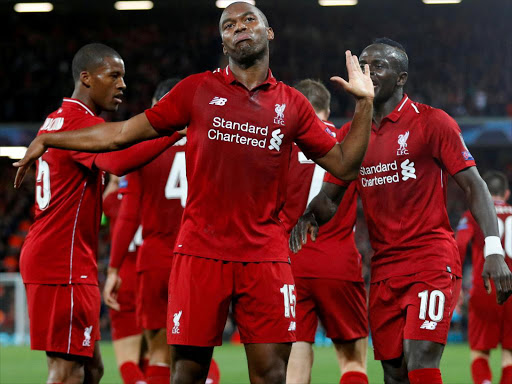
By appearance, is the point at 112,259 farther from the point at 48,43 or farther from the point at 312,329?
the point at 48,43

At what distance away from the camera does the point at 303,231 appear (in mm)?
4758

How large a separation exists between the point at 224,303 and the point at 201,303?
0.11m

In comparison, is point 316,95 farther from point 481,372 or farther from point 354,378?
point 481,372

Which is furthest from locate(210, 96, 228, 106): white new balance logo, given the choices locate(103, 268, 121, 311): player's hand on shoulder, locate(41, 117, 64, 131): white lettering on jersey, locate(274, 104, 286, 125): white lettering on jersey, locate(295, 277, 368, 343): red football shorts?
locate(103, 268, 121, 311): player's hand on shoulder

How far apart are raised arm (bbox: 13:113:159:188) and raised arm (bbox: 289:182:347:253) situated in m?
1.08

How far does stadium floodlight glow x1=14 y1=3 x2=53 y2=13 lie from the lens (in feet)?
78.6

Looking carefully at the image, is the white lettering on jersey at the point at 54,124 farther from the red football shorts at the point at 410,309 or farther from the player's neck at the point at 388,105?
the red football shorts at the point at 410,309

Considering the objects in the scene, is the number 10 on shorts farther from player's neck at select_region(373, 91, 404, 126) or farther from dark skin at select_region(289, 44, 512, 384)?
player's neck at select_region(373, 91, 404, 126)

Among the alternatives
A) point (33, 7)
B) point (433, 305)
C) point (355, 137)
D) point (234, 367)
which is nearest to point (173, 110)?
point (355, 137)

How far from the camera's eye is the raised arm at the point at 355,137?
4.11 meters

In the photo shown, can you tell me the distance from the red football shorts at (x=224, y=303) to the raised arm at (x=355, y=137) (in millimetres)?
588

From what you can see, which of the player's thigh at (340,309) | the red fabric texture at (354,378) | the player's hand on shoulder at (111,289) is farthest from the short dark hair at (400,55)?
the player's hand on shoulder at (111,289)

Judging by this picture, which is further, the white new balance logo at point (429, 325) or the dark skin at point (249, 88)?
the white new balance logo at point (429, 325)

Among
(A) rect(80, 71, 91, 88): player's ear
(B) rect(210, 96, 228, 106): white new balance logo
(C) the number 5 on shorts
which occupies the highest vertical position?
(A) rect(80, 71, 91, 88): player's ear
